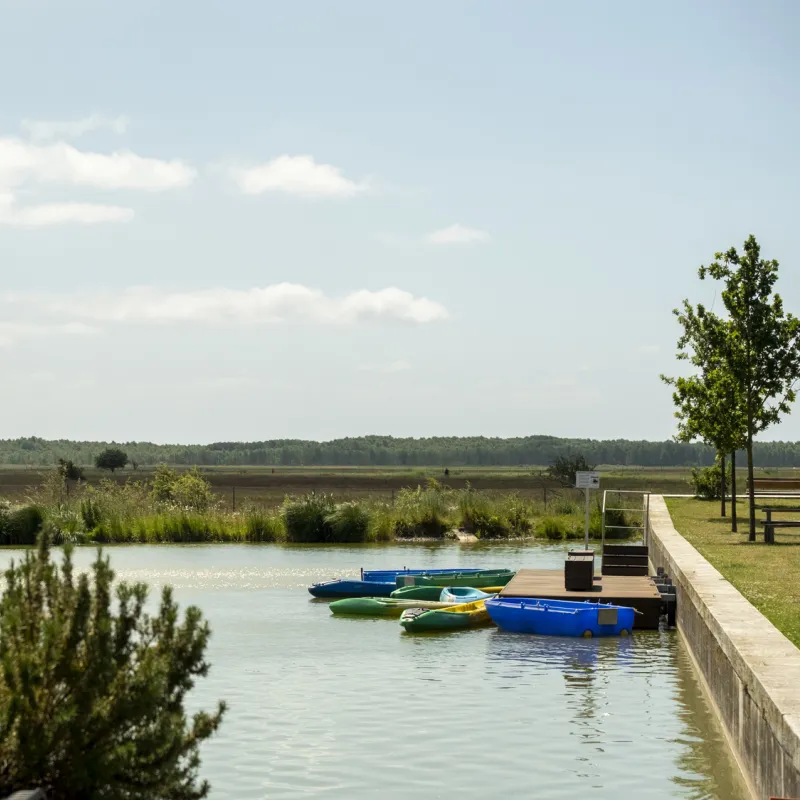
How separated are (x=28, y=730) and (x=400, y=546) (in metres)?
32.6

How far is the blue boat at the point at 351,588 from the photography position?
25.5 m

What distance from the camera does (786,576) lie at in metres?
18.8

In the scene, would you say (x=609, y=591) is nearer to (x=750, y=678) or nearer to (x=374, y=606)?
(x=374, y=606)

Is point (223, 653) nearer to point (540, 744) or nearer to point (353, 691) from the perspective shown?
point (353, 691)

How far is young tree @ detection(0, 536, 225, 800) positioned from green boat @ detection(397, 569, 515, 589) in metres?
19.0

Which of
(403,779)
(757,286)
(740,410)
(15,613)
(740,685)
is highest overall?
(757,286)

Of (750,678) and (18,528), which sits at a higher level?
(750,678)

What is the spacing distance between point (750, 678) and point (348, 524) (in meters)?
29.9

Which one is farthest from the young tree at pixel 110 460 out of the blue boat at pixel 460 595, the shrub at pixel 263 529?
the blue boat at pixel 460 595

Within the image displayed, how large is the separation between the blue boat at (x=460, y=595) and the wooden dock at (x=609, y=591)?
0.74 m

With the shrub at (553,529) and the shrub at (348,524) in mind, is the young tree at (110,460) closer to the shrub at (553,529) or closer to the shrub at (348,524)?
the shrub at (553,529)

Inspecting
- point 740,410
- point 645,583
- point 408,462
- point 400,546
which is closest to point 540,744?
point 645,583

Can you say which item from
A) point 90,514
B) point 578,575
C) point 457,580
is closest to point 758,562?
point 578,575

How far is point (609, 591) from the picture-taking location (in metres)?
22.9
